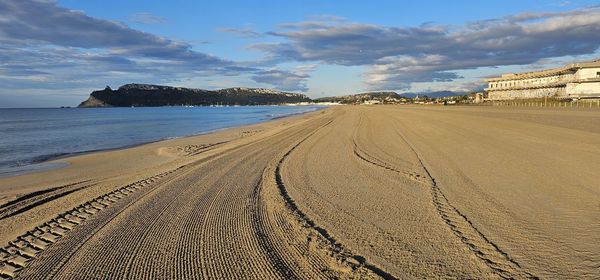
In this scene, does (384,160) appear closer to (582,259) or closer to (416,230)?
(416,230)

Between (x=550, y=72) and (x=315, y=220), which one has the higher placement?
(x=550, y=72)

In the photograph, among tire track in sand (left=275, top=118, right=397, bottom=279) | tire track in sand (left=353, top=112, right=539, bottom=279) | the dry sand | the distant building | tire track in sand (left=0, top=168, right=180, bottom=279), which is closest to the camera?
→ tire track in sand (left=353, top=112, right=539, bottom=279)

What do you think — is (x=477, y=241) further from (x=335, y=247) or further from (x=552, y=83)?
(x=552, y=83)

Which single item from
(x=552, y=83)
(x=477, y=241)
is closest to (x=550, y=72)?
(x=552, y=83)

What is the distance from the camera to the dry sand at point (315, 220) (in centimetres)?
441

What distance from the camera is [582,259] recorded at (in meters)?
4.39

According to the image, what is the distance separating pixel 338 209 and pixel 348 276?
2642 millimetres

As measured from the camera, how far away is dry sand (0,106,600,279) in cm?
441

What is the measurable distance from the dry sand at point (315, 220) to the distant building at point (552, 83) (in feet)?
182

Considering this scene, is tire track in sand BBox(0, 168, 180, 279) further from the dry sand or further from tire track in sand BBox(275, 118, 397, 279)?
tire track in sand BBox(275, 118, 397, 279)

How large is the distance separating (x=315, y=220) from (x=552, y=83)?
2987 inches

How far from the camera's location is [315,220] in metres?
6.07

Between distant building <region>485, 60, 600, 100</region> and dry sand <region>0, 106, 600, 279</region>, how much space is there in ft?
182

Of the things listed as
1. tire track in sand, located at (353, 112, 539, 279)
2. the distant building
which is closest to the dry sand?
tire track in sand, located at (353, 112, 539, 279)
